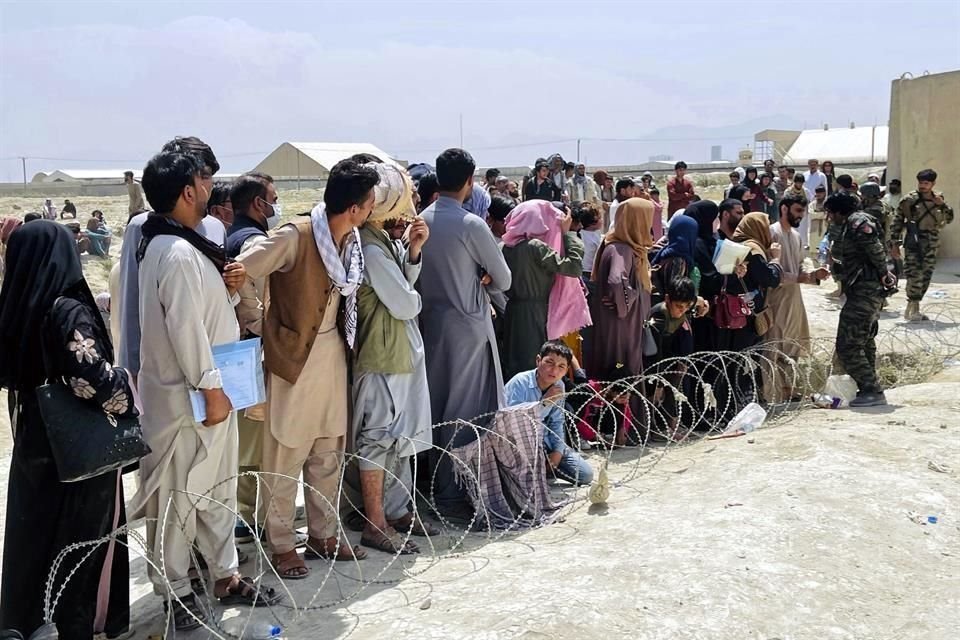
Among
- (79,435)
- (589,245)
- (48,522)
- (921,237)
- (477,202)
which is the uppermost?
(477,202)

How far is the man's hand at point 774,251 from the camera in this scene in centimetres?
716

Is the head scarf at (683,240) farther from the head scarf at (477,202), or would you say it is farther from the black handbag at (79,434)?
the black handbag at (79,434)

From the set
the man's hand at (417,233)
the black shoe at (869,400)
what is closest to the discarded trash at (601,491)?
the man's hand at (417,233)

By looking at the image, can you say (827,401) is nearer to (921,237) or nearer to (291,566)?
(291,566)

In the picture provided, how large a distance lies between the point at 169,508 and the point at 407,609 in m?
1.02

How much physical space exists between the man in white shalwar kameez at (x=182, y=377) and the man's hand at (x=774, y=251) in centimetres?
476

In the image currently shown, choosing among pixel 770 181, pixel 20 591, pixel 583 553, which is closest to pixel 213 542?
pixel 20 591

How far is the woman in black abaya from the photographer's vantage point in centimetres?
316

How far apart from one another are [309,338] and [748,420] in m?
3.66

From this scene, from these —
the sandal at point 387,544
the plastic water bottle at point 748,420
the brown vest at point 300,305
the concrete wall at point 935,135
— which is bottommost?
the sandal at point 387,544

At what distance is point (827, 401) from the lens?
7000 millimetres

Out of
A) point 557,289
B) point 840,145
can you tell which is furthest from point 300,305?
point 840,145

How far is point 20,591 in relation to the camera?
3.34m

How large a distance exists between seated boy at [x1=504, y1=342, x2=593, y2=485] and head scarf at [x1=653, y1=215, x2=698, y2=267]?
1614 millimetres
